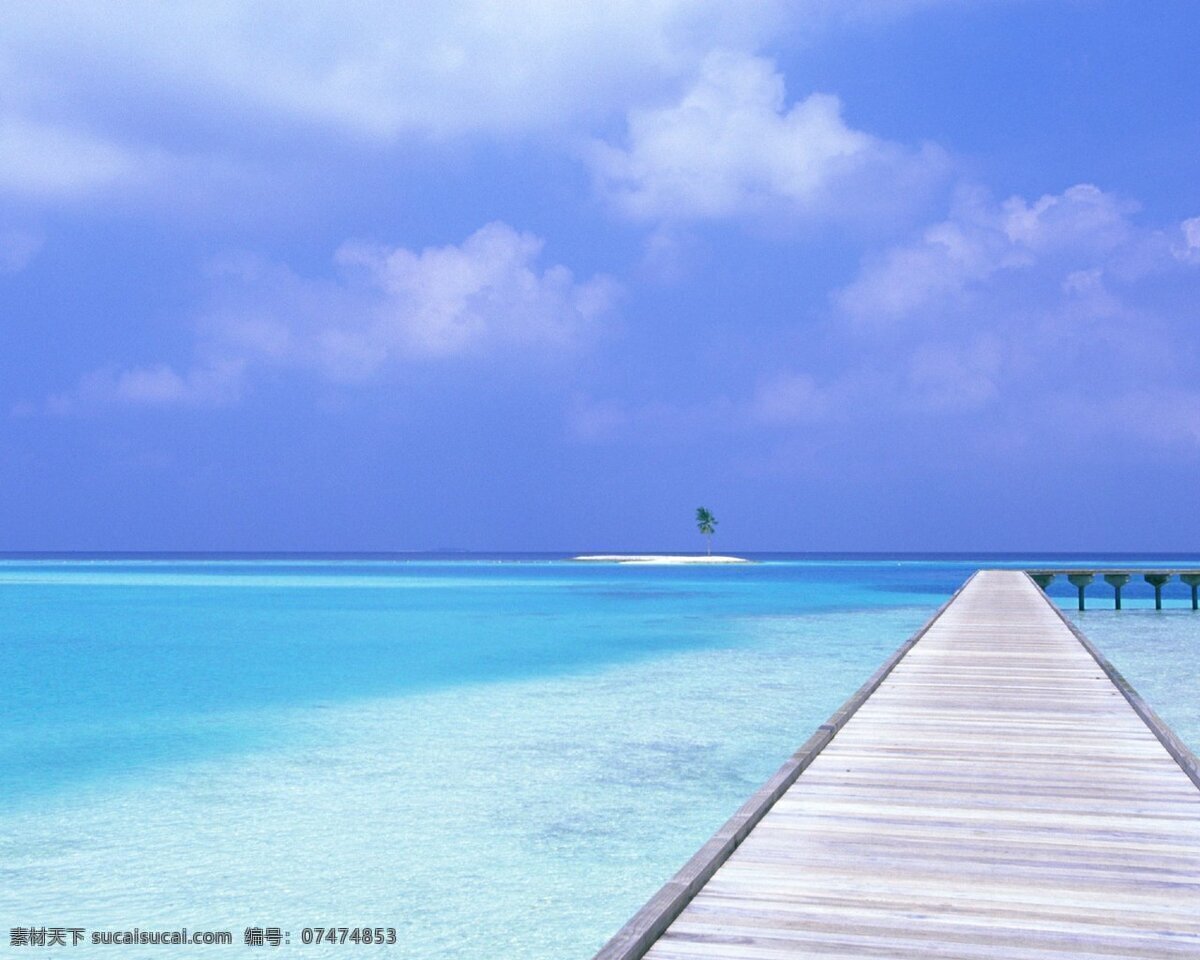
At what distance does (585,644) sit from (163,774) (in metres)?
14.9

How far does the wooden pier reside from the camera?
3.71 meters

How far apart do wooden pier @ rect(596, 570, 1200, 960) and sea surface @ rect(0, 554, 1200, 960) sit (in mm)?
1984

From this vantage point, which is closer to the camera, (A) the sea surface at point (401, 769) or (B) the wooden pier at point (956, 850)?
(B) the wooden pier at point (956, 850)

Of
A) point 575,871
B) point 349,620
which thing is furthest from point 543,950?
point 349,620

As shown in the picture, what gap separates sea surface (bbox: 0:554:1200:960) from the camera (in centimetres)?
691

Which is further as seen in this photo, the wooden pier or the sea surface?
the sea surface

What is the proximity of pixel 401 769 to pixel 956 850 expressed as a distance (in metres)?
7.48

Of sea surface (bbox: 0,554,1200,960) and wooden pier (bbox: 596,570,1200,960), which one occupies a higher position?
wooden pier (bbox: 596,570,1200,960)

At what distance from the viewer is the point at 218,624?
33500 millimetres

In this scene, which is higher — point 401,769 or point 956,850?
point 956,850

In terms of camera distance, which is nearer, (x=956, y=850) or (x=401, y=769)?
(x=956, y=850)

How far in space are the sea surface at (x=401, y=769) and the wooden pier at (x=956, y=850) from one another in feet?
6.51

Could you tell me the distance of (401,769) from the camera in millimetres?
10914

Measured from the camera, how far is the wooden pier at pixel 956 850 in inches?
146
